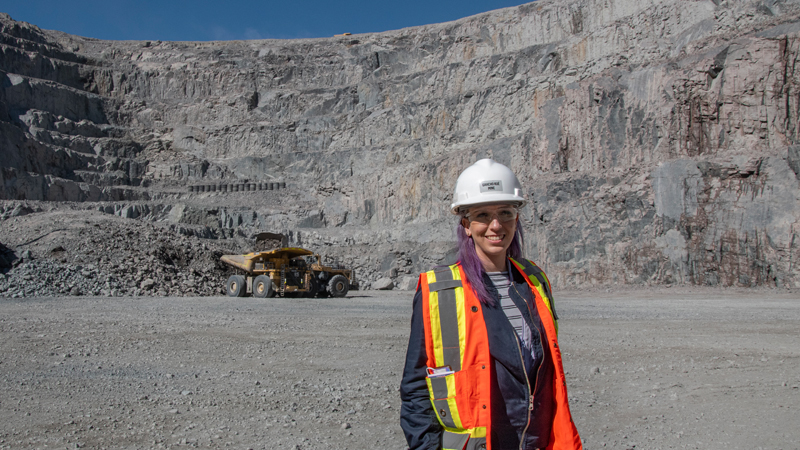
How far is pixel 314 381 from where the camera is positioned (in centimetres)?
650

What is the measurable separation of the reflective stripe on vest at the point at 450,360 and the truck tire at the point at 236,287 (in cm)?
1854

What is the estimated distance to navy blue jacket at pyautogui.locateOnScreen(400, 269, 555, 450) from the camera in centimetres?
204

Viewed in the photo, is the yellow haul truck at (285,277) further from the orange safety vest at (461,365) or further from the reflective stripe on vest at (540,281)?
the orange safety vest at (461,365)

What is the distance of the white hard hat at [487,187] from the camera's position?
225 cm

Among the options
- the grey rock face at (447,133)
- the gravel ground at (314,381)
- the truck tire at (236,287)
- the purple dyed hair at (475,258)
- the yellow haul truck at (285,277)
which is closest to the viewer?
the purple dyed hair at (475,258)

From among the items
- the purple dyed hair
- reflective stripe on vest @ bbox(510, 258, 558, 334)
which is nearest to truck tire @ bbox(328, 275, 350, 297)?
the purple dyed hair

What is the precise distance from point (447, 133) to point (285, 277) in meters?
23.6

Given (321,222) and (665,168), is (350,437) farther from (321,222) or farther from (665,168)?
(321,222)

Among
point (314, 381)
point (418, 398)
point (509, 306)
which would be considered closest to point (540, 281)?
point (509, 306)

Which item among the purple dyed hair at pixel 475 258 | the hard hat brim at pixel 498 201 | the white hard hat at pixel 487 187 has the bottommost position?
the purple dyed hair at pixel 475 258

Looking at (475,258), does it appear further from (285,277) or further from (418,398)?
(285,277)

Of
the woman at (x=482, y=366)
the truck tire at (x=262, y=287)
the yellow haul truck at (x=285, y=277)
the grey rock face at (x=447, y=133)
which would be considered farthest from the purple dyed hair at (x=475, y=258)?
the truck tire at (x=262, y=287)

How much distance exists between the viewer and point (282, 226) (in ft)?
134

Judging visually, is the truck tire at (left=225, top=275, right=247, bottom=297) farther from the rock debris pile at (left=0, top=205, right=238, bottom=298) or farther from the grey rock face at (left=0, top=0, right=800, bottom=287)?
the grey rock face at (left=0, top=0, right=800, bottom=287)
